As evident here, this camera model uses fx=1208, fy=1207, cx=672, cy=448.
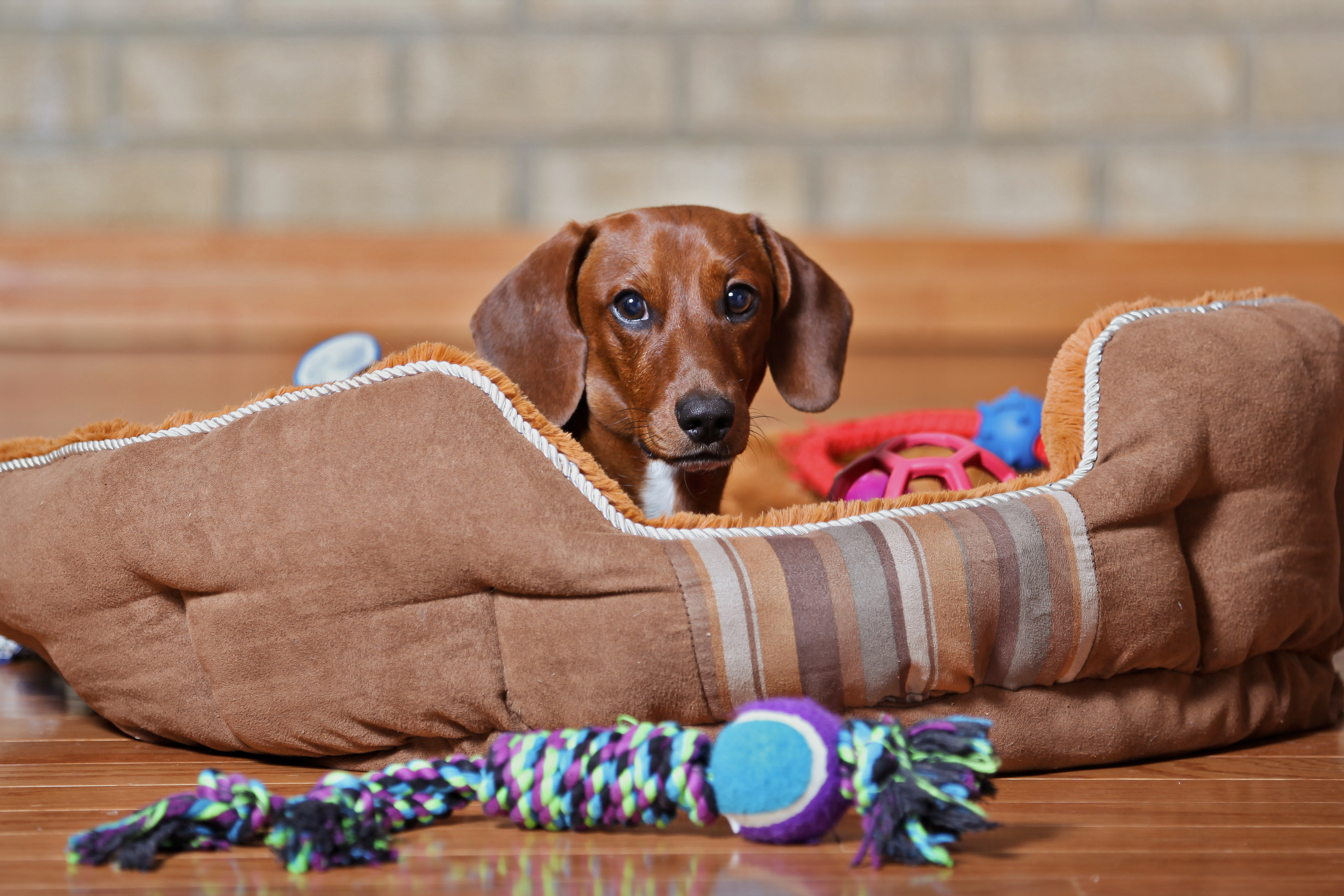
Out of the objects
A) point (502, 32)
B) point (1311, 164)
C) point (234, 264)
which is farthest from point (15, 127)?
point (1311, 164)

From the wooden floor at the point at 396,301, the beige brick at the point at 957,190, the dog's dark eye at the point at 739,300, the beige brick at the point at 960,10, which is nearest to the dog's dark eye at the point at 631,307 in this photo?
the dog's dark eye at the point at 739,300

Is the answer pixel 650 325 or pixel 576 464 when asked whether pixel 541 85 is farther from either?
pixel 576 464

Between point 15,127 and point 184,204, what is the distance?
1.76 ft

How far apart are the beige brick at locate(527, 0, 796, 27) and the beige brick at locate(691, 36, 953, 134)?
6cm

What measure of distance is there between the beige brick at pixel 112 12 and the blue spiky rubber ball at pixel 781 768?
10.5 ft

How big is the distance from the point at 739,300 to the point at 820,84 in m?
1.96

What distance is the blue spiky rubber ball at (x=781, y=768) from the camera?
108 centimetres

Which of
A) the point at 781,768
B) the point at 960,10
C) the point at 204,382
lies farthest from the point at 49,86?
the point at 781,768

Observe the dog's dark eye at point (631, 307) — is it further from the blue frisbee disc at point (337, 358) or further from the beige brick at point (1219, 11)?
the beige brick at point (1219, 11)

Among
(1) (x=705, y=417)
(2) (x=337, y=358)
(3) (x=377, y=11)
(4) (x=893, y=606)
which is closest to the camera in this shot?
(4) (x=893, y=606)

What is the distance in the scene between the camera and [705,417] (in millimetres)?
1645

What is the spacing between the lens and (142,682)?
153 centimetres

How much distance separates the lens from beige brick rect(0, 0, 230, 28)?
11.7 feet

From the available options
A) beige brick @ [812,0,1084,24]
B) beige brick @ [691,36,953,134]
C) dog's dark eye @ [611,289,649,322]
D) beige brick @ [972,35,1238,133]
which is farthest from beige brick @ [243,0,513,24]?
dog's dark eye @ [611,289,649,322]
